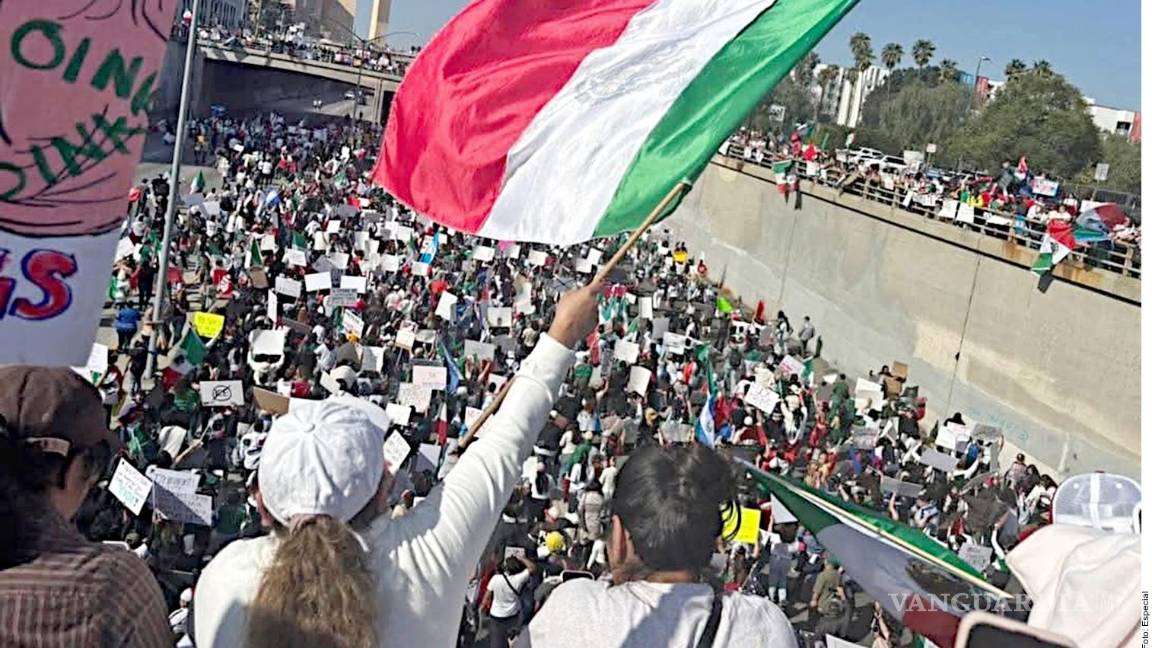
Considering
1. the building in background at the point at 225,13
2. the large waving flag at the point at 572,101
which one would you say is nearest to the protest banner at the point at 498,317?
the large waving flag at the point at 572,101

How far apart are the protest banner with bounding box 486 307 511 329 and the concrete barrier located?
9142mm

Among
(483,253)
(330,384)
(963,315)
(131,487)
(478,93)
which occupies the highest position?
(478,93)

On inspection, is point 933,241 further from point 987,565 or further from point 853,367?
point 987,565

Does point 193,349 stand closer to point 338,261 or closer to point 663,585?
point 338,261

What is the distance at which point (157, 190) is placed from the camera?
84.6 ft

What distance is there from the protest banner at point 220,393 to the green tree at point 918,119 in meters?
53.7

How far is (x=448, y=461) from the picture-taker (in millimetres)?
7926

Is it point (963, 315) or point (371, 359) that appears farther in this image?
point (963, 315)

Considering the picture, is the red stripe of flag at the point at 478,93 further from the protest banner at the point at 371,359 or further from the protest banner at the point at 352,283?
the protest banner at the point at 352,283

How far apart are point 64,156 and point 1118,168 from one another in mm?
50967

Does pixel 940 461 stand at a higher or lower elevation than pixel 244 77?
lower

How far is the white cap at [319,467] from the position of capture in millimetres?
2105

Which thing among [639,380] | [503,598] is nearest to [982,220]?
[639,380]

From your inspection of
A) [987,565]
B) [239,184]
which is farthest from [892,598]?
[239,184]
